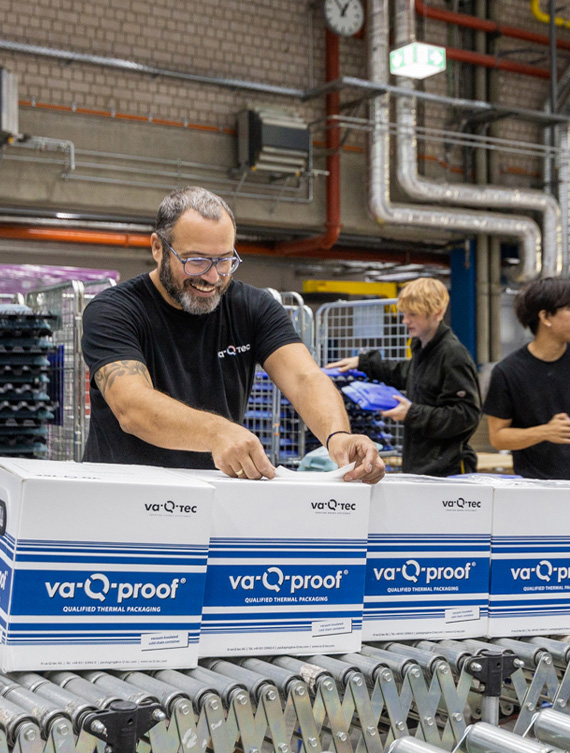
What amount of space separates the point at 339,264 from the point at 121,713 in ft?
35.0

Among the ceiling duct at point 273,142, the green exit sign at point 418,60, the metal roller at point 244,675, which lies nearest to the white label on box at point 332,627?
the metal roller at point 244,675

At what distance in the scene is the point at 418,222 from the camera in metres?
9.59

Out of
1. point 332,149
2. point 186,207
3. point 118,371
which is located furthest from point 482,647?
point 332,149

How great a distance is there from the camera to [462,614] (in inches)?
64.9

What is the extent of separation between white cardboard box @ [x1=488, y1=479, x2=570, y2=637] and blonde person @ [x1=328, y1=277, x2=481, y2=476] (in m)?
1.80

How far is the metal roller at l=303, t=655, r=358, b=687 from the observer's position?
4.55ft

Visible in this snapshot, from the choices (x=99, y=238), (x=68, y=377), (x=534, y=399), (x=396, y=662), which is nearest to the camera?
(x=396, y=662)

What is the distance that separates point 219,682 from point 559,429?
1.77 metres

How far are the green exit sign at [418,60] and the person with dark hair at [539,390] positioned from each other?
5803 mm

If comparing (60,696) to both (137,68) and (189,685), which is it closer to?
(189,685)

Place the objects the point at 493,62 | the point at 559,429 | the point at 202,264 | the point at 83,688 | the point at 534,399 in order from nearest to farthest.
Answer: the point at 83,688 → the point at 202,264 → the point at 559,429 → the point at 534,399 → the point at 493,62

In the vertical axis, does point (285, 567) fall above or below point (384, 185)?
below

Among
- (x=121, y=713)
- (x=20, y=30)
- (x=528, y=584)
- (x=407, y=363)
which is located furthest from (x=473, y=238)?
(x=121, y=713)

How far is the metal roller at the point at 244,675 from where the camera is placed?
1.31m
